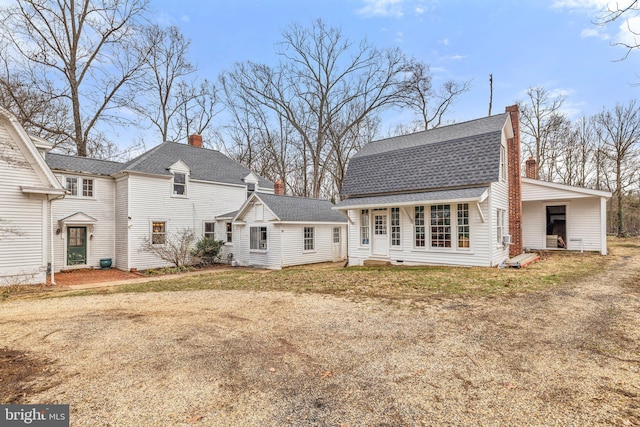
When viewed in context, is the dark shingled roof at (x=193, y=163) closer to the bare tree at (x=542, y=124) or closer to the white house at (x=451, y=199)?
the white house at (x=451, y=199)

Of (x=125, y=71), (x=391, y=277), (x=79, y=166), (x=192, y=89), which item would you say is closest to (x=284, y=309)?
(x=391, y=277)

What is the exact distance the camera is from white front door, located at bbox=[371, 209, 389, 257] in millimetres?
14344

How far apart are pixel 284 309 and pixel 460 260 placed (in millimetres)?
8501

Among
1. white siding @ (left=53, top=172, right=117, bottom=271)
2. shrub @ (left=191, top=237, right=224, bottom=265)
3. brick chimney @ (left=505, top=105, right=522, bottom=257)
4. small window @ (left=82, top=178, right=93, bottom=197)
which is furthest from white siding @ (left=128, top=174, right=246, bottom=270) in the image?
brick chimney @ (left=505, top=105, right=522, bottom=257)

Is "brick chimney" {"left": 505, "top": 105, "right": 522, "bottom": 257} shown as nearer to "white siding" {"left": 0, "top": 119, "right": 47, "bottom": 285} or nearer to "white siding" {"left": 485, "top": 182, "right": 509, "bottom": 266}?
"white siding" {"left": 485, "top": 182, "right": 509, "bottom": 266}

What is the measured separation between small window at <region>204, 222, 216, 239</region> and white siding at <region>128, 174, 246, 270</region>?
0.32m

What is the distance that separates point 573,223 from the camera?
17.2 m

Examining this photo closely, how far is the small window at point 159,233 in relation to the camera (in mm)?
17156

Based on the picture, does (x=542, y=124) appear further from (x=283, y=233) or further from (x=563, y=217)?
(x=283, y=233)

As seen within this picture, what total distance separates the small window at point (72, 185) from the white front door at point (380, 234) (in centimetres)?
1536

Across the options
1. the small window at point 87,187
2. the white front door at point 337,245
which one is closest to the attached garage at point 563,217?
the white front door at point 337,245

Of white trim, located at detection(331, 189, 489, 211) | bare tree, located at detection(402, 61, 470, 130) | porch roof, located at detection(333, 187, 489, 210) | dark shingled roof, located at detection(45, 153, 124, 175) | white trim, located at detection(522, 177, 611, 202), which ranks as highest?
bare tree, located at detection(402, 61, 470, 130)

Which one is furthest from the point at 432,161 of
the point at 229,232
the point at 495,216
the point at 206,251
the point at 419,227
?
the point at 206,251

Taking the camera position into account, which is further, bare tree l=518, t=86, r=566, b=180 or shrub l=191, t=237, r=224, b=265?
bare tree l=518, t=86, r=566, b=180
